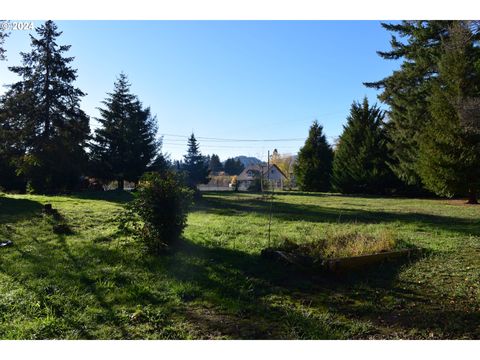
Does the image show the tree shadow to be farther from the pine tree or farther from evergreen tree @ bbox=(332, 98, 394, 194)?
the pine tree

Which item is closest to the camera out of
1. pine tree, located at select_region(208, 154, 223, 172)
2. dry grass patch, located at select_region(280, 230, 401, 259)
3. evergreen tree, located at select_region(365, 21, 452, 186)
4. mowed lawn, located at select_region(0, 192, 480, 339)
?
mowed lawn, located at select_region(0, 192, 480, 339)

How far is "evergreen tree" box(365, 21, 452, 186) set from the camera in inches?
915

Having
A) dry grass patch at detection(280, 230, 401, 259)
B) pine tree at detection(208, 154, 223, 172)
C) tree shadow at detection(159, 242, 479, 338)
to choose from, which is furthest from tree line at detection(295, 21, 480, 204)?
pine tree at detection(208, 154, 223, 172)

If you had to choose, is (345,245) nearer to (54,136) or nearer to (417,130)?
(417,130)

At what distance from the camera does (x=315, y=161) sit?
3650 centimetres

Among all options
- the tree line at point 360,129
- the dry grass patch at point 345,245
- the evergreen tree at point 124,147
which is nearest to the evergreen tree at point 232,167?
the tree line at point 360,129

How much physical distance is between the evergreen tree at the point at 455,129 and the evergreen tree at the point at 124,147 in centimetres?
2039

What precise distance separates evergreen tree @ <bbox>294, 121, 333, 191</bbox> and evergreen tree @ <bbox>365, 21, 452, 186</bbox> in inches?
360

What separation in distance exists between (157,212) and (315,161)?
103 ft

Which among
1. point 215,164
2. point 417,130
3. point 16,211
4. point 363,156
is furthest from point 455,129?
point 215,164

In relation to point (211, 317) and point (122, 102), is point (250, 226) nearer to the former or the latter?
point (211, 317)

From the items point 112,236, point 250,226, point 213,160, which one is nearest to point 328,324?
point 112,236

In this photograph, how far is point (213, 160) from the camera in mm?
89875
